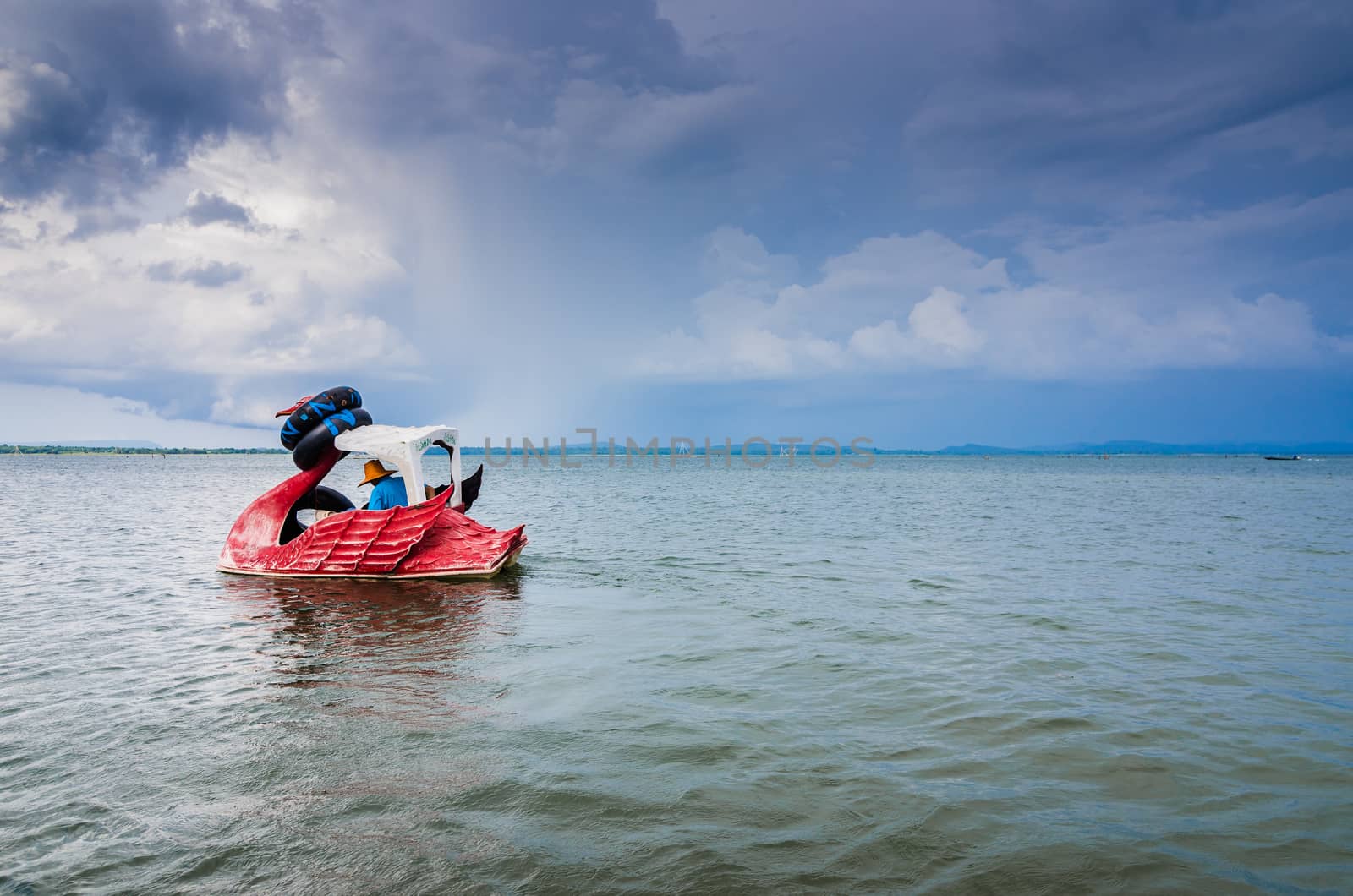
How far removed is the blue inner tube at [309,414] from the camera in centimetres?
1366

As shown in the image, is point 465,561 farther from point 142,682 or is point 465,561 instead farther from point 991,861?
point 991,861

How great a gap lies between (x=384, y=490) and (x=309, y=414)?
6.68 feet

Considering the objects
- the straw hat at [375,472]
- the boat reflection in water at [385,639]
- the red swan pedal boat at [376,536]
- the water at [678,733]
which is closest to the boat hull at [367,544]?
the red swan pedal boat at [376,536]

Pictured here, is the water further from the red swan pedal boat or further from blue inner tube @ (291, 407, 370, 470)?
blue inner tube @ (291, 407, 370, 470)

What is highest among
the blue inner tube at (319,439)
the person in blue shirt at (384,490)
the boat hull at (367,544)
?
the blue inner tube at (319,439)

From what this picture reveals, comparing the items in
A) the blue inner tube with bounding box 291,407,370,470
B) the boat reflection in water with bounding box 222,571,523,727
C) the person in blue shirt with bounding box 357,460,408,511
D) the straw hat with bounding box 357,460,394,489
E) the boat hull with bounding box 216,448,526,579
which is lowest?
the boat reflection in water with bounding box 222,571,523,727

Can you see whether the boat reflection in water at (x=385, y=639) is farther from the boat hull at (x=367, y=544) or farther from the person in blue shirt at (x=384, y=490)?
the person in blue shirt at (x=384, y=490)

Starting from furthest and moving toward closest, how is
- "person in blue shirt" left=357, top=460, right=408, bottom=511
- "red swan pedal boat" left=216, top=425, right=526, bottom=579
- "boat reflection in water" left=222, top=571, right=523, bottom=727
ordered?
"person in blue shirt" left=357, top=460, right=408, bottom=511 < "red swan pedal boat" left=216, top=425, right=526, bottom=579 < "boat reflection in water" left=222, top=571, right=523, bottom=727

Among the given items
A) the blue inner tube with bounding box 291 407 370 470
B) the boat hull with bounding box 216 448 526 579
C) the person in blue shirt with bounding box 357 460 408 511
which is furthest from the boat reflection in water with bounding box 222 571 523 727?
the blue inner tube with bounding box 291 407 370 470

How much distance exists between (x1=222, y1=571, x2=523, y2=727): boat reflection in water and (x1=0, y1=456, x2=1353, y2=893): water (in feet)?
0.22

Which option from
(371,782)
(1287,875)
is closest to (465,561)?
(371,782)

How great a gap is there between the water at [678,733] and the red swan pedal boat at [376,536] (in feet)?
1.73

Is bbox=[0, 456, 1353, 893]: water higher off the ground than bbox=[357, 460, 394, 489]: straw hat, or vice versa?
bbox=[357, 460, 394, 489]: straw hat

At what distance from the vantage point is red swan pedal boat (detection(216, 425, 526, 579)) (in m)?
13.5
